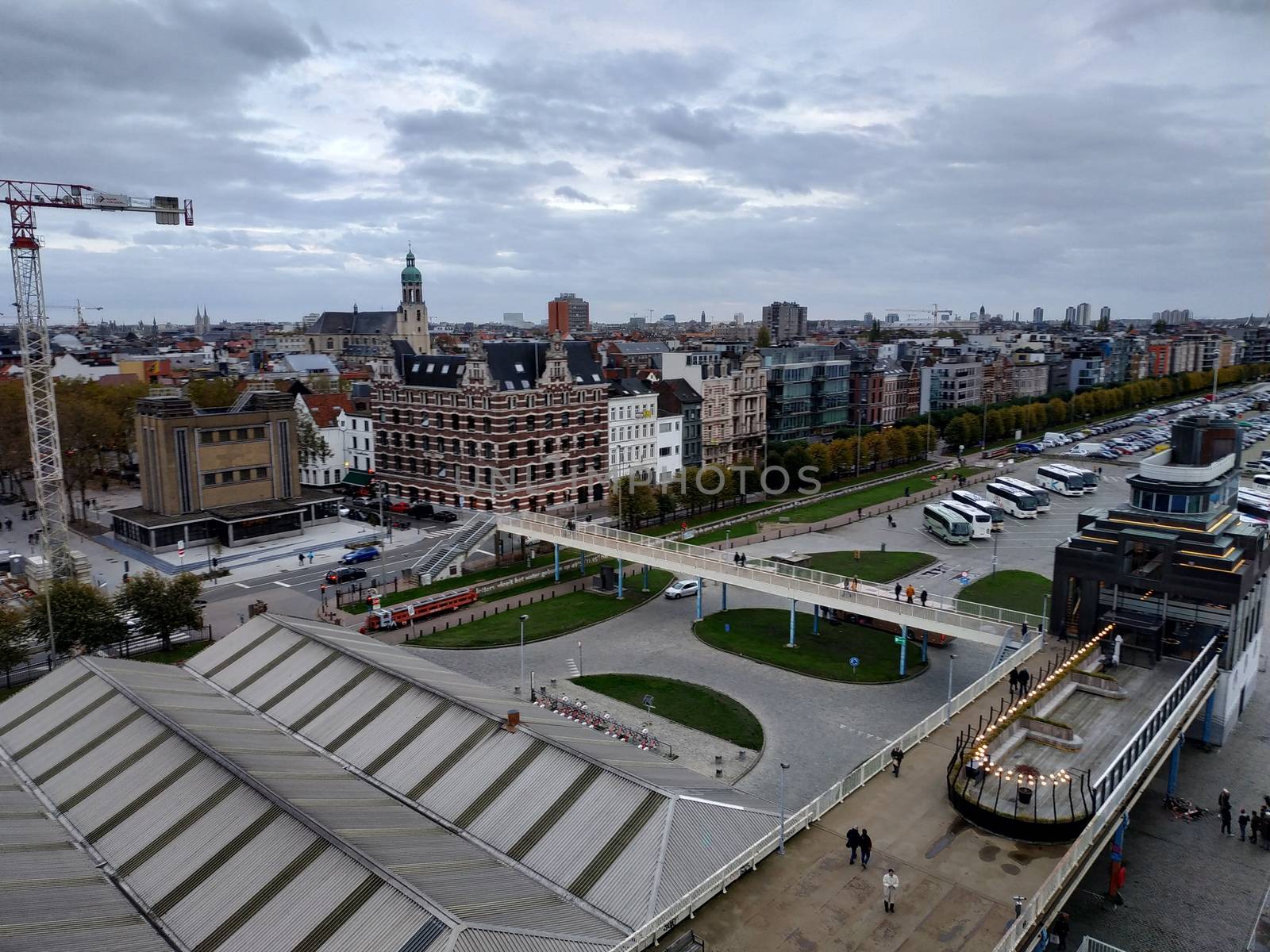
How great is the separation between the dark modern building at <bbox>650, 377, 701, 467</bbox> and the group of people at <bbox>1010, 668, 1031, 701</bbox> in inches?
2566

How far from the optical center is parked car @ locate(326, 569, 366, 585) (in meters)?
62.2

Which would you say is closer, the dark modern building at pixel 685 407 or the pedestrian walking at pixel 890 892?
the pedestrian walking at pixel 890 892

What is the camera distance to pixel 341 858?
2306 cm

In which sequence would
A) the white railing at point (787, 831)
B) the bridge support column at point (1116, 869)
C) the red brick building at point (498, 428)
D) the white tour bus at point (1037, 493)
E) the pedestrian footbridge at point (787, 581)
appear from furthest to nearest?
1. the white tour bus at point (1037, 493)
2. the red brick building at point (498, 428)
3. the pedestrian footbridge at point (787, 581)
4. the bridge support column at point (1116, 869)
5. the white railing at point (787, 831)

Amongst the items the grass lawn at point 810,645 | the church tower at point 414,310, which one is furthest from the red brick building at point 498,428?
the church tower at point 414,310

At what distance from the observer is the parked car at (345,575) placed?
62250 millimetres

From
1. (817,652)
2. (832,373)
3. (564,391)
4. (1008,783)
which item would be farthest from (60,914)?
(832,373)

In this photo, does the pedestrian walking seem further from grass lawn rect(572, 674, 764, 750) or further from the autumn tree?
the autumn tree

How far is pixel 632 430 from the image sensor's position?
306 ft

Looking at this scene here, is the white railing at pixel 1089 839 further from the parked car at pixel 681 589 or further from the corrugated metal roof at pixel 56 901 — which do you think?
the parked car at pixel 681 589

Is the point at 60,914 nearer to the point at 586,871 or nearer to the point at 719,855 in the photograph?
the point at 586,871

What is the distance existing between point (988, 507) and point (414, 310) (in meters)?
130

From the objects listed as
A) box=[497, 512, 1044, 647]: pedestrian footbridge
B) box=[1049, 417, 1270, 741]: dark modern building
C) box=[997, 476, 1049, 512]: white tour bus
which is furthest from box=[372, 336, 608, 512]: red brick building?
box=[1049, 417, 1270, 741]: dark modern building

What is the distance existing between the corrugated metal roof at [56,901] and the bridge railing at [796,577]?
34204 mm
